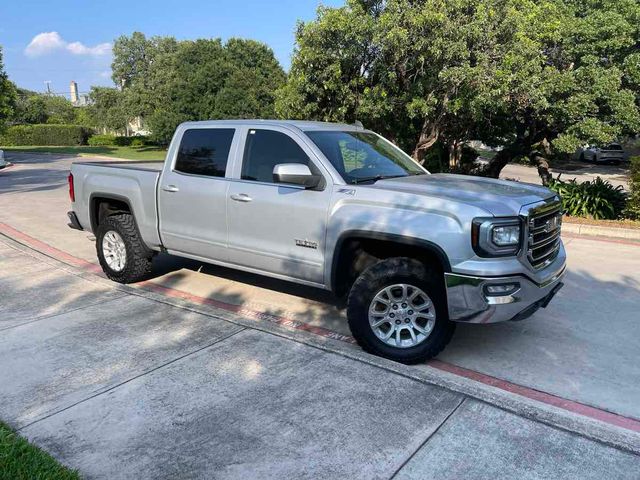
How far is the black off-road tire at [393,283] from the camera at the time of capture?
4.07m

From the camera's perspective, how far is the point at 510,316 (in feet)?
13.0

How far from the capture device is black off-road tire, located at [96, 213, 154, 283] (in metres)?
6.12

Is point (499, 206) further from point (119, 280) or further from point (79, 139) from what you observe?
point (79, 139)

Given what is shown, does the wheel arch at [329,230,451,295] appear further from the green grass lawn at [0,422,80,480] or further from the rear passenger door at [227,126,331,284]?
the green grass lawn at [0,422,80,480]

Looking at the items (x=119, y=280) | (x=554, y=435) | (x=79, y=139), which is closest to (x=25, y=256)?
(x=119, y=280)

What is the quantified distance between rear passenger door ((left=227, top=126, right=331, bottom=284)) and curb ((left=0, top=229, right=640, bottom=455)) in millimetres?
522

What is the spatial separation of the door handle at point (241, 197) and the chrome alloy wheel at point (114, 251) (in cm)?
183

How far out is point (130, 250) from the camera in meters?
6.12

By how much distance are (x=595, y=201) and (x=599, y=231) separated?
165 centimetres

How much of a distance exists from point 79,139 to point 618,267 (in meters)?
56.0

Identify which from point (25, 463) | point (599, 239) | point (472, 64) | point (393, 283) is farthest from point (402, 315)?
point (472, 64)

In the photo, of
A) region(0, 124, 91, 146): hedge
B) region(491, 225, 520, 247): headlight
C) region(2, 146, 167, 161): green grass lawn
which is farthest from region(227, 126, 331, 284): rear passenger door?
region(0, 124, 91, 146): hedge

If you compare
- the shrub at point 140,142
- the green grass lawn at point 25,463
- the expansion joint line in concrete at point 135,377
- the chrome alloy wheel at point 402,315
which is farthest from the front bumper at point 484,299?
the shrub at point 140,142

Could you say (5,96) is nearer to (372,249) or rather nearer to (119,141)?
(372,249)
